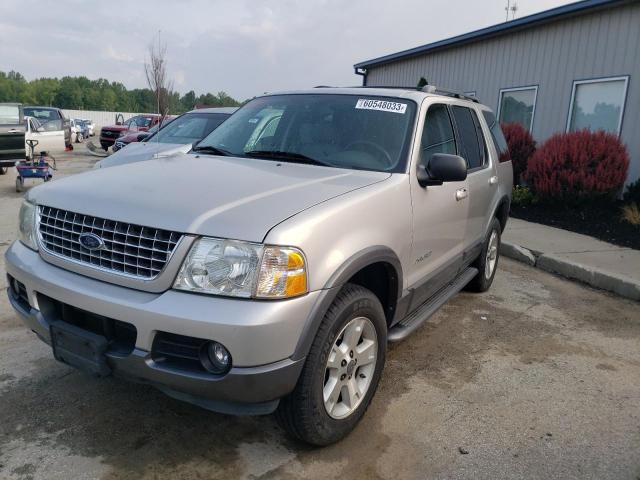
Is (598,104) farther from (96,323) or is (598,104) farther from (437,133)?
(96,323)

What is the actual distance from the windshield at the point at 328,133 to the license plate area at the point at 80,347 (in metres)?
1.62

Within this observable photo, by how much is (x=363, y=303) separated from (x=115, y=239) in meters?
1.24

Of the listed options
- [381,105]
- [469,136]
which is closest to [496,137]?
[469,136]

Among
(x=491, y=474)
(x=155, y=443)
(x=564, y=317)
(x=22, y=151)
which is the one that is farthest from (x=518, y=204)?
(x=22, y=151)

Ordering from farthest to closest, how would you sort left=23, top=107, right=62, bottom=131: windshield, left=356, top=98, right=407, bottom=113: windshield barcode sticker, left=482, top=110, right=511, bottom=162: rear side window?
left=23, top=107, right=62, bottom=131: windshield → left=482, top=110, right=511, bottom=162: rear side window → left=356, top=98, right=407, bottom=113: windshield barcode sticker

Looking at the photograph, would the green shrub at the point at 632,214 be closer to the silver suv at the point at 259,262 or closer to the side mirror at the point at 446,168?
the silver suv at the point at 259,262

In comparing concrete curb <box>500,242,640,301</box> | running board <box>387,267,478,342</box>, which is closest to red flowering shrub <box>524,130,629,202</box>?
concrete curb <box>500,242,640,301</box>

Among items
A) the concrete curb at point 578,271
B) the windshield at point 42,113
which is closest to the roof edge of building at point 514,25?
the concrete curb at point 578,271

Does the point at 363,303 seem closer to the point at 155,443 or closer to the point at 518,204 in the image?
the point at 155,443

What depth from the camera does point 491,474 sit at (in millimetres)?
2562

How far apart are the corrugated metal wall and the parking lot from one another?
6.53 m

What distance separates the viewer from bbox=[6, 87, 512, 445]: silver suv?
2188 millimetres

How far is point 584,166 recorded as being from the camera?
834 cm

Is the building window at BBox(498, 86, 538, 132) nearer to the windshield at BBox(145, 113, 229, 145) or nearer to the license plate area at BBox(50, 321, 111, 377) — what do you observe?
the windshield at BBox(145, 113, 229, 145)
